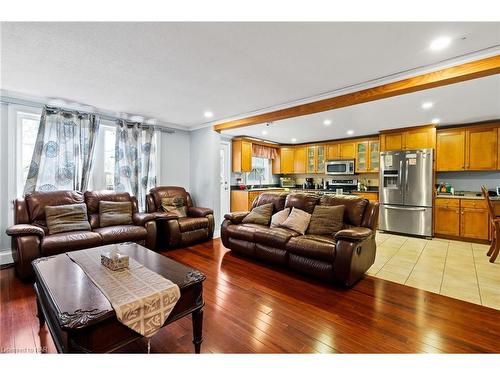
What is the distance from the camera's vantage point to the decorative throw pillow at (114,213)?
361 cm

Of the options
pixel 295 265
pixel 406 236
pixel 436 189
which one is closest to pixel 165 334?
pixel 295 265

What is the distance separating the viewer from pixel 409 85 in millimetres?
2545

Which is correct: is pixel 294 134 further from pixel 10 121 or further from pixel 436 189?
pixel 10 121

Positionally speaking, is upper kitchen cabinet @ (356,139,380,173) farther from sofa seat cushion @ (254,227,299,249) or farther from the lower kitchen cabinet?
sofa seat cushion @ (254,227,299,249)

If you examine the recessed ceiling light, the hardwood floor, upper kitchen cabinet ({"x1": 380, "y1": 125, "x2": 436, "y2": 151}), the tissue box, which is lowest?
the hardwood floor

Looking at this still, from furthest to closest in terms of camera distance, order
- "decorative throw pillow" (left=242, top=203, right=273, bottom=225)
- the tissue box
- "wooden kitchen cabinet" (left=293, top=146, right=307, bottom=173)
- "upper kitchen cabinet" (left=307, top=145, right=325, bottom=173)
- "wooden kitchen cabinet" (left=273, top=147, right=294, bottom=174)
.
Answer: "wooden kitchen cabinet" (left=273, top=147, right=294, bottom=174) → "wooden kitchen cabinet" (left=293, top=146, right=307, bottom=173) → "upper kitchen cabinet" (left=307, top=145, right=325, bottom=173) → "decorative throw pillow" (left=242, top=203, right=273, bottom=225) → the tissue box

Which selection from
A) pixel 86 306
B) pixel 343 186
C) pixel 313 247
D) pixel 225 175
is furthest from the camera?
pixel 343 186

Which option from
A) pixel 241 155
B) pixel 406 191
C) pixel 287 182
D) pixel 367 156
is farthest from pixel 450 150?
pixel 241 155

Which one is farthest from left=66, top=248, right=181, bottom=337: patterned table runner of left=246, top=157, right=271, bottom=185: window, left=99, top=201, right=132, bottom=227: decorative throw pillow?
left=246, top=157, right=271, bottom=185: window

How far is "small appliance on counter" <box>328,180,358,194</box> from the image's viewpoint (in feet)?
21.1

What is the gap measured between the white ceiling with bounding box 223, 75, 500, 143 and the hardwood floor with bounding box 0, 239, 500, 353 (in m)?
2.53

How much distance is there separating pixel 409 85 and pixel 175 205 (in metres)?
3.99

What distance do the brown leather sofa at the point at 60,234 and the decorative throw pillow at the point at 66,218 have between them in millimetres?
106

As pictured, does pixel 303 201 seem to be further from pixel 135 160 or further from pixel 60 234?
pixel 60 234
